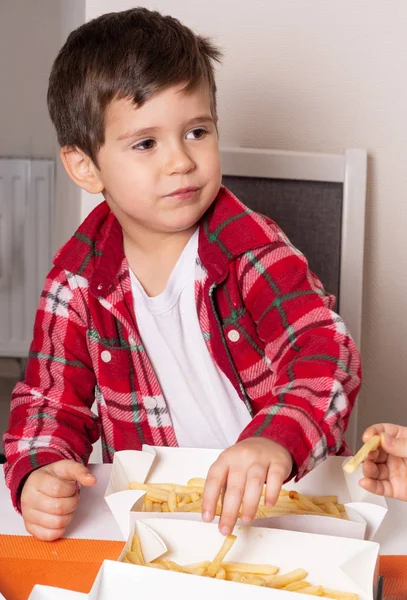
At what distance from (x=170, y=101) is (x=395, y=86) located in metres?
0.81

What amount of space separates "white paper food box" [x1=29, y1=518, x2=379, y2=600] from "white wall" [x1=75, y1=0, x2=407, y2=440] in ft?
3.51

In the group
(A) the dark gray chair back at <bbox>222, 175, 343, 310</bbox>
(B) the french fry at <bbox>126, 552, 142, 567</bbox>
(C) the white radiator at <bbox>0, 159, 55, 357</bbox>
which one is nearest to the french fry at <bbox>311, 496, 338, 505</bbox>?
(B) the french fry at <bbox>126, 552, 142, 567</bbox>

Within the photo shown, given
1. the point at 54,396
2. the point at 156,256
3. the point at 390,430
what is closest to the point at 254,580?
the point at 390,430

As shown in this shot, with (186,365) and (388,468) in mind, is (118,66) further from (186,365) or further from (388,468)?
Result: (388,468)

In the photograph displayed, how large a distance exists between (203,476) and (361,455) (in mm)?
226

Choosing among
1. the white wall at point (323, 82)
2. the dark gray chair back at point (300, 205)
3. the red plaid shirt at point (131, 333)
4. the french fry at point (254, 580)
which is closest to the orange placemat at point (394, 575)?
the french fry at point (254, 580)

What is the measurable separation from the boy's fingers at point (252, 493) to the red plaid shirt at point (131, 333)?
0.90ft

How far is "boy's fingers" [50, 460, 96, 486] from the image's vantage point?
842 millimetres

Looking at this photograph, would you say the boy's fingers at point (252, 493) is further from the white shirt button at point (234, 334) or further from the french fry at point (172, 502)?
the white shirt button at point (234, 334)

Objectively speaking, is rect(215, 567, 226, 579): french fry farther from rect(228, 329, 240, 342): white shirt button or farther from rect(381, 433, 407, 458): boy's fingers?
rect(228, 329, 240, 342): white shirt button

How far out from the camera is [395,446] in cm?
79

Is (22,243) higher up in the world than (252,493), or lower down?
lower down

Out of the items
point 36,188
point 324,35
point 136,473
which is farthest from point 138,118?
point 36,188

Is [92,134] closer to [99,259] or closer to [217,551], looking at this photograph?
[99,259]
